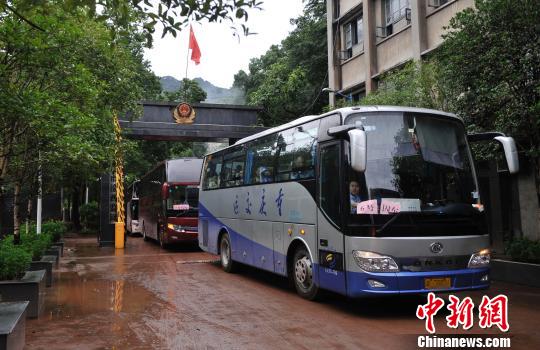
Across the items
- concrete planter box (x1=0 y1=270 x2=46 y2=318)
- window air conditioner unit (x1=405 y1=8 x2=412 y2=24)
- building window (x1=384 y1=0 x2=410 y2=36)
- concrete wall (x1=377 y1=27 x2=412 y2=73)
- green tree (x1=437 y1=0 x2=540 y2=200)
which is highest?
building window (x1=384 y1=0 x2=410 y2=36)

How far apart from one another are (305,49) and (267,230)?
2455 cm

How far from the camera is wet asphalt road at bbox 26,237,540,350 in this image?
627 cm

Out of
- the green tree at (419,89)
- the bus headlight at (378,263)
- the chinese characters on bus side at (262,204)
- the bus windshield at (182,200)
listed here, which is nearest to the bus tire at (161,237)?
the bus windshield at (182,200)

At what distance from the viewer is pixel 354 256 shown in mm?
7344

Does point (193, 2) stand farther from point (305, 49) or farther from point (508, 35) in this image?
point (305, 49)

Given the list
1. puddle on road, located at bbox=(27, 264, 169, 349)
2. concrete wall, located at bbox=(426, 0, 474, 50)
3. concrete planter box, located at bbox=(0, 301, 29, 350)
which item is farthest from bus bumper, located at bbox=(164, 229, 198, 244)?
concrete planter box, located at bbox=(0, 301, 29, 350)

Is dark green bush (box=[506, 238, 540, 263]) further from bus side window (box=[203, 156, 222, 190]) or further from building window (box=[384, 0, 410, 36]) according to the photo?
building window (box=[384, 0, 410, 36])

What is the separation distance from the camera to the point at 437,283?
23.7 feet

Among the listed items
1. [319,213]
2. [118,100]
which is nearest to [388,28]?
[118,100]

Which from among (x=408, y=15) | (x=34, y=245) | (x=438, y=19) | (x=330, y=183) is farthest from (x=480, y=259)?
(x=408, y=15)

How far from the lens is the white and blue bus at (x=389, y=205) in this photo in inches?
283

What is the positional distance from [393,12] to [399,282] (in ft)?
57.8

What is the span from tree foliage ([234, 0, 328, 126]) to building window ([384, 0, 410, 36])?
7389 mm

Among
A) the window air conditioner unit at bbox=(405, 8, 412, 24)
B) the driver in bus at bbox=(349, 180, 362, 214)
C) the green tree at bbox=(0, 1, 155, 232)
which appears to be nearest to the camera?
the driver in bus at bbox=(349, 180, 362, 214)
